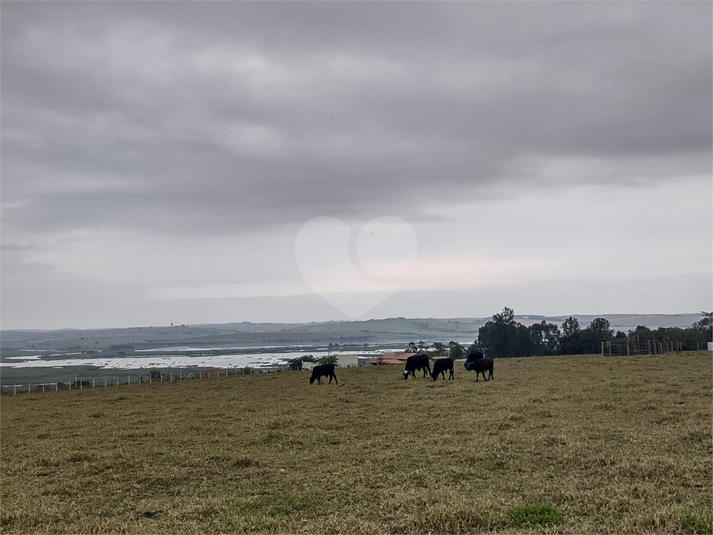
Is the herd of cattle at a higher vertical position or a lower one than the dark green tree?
higher

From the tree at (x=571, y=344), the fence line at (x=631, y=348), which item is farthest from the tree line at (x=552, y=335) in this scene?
the fence line at (x=631, y=348)

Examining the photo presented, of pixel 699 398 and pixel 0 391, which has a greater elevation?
pixel 699 398

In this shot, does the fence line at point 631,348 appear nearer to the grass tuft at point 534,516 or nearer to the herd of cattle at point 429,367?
the herd of cattle at point 429,367

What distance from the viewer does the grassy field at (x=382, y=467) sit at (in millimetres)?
7668

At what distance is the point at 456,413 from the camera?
56.5 feet

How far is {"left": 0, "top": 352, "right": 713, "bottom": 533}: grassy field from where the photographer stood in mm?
7668

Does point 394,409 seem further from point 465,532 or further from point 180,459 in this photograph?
point 465,532

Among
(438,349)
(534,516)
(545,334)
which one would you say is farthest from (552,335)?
(534,516)

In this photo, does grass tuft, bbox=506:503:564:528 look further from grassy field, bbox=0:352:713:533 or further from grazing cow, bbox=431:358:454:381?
grazing cow, bbox=431:358:454:381

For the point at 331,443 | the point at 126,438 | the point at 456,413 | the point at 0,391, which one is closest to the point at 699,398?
the point at 456,413

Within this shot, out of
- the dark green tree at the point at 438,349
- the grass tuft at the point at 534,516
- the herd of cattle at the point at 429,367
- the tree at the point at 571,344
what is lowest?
the dark green tree at the point at 438,349

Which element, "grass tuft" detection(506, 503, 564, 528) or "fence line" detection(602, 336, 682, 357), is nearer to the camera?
"grass tuft" detection(506, 503, 564, 528)

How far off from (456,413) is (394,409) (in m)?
2.39

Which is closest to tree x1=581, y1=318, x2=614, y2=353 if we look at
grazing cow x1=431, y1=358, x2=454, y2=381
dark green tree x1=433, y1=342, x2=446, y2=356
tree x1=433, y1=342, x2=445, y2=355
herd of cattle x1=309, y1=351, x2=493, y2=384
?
dark green tree x1=433, y1=342, x2=446, y2=356
